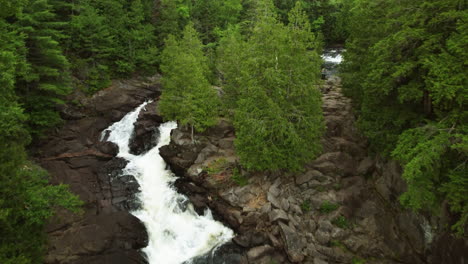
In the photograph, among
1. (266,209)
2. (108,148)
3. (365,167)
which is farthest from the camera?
(108,148)

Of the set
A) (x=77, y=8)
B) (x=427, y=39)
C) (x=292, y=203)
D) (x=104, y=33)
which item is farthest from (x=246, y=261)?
(x=77, y=8)

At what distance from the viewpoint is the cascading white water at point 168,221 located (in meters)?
16.3

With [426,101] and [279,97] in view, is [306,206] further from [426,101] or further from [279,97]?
[426,101]

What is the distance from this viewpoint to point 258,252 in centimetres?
1543

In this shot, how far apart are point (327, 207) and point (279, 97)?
23.2 ft

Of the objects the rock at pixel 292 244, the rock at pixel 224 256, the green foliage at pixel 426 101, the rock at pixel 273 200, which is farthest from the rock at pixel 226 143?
the green foliage at pixel 426 101

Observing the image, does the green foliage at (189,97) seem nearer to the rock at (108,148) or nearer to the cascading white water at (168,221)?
the cascading white water at (168,221)

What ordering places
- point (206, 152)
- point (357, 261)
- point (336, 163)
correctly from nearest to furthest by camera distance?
point (357, 261), point (336, 163), point (206, 152)

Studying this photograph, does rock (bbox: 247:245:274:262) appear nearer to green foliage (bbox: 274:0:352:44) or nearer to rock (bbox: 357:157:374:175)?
rock (bbox: 357:157:374:175)

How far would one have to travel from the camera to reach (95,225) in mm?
16922

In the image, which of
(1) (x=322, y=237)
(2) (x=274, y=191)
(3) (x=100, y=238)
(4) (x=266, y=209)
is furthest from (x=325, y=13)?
(3) (x=100, y=238)

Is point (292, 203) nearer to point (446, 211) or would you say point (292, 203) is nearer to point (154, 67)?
point (446, 211)

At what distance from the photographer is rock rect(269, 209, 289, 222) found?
16105 millimetres

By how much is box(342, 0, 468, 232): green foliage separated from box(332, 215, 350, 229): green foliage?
3949 mm
